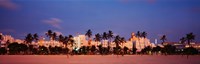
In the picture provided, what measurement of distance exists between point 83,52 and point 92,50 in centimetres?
592

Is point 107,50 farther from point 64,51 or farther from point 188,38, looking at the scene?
point 188,38

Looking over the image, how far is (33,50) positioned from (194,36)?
93.5 meters

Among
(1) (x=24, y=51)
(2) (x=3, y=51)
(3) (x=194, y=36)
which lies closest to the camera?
(2) (x=3, y=51)

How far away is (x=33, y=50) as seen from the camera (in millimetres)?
191875

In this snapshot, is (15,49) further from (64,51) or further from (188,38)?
(188,38)

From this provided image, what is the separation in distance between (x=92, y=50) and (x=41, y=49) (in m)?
29.4

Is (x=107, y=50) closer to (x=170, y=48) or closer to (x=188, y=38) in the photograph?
(x=170, y=48)

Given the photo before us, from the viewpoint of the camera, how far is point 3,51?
17238 centimetres

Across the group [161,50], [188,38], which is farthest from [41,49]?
[188,38]

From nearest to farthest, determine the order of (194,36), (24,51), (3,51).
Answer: (3,51), (24,51), (194,36)

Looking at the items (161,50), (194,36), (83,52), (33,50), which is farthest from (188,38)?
(33,50)

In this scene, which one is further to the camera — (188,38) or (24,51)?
(188,38)

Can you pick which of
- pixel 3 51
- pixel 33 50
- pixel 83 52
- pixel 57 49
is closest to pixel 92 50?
pixel 83 52

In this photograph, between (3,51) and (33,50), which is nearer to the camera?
(3,51)
